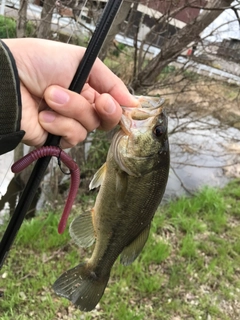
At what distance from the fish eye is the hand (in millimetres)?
163

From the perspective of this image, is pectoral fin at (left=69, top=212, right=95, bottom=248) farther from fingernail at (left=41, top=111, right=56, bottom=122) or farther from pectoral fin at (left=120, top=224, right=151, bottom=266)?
fingernail at (left=41, top=111, right=56, bottom=122)

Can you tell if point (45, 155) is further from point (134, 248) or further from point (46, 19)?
point (46, 19)

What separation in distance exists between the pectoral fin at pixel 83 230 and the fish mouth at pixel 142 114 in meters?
0.53

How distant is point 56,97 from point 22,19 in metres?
3.14

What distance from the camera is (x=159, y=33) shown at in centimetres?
446

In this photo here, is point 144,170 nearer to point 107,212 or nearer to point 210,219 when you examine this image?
point 107,212

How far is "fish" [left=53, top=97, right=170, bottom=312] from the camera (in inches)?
66.3

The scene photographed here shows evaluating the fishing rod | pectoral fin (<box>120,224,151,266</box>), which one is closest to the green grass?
pectoral fin (<box>120,224,151,266</box>)

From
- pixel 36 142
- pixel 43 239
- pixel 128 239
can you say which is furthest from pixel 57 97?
pixel 43 239

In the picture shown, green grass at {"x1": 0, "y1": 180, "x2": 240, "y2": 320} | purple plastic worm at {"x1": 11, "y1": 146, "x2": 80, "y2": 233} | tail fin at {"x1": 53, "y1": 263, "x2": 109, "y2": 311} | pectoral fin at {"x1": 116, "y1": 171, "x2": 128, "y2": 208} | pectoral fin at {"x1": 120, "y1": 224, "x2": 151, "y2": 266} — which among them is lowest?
green grass at {"x1": 0, "y1": 180, "x2": 240, "y2": 320}

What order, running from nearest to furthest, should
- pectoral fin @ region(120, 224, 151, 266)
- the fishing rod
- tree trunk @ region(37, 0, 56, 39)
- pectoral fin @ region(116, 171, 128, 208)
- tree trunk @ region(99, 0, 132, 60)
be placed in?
the fishing rod < pectoral fin @ region(116, 171, 128, 208) < pectoral fin @ region(120, 224, 151, 266) < tree trunk @ region(37, 0, 56, 39) < tree trunk @ region(99, 0, 132, 60)

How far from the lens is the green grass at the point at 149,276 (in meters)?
3.43

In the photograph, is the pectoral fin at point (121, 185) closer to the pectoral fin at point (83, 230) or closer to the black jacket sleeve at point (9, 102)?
the pectoral fin at point (83, 230)

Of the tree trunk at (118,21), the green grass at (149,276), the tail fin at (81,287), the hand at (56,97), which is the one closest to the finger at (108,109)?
the hand at (56,97)
